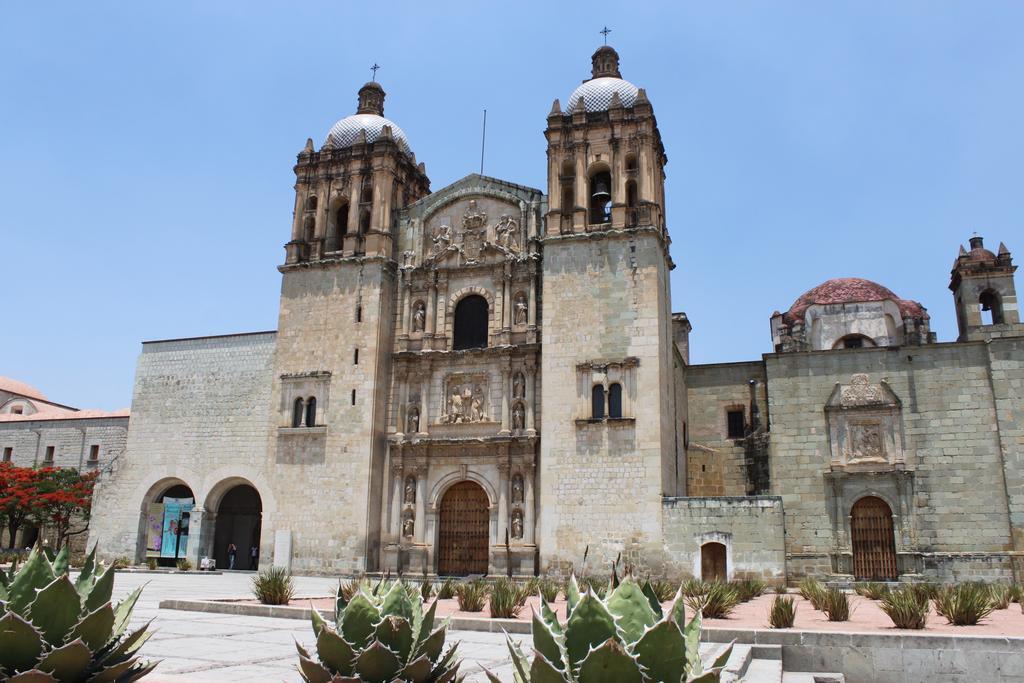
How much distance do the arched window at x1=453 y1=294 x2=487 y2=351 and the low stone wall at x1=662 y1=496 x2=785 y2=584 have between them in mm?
8131

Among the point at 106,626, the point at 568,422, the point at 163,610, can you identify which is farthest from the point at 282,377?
the point at 106,626

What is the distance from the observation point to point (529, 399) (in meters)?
25.4

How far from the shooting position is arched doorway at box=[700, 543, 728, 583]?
2245cm

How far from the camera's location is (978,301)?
98.0ft

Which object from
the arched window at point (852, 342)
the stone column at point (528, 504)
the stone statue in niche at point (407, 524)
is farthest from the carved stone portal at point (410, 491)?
the arched window at point (852, 342)

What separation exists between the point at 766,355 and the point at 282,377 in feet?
50.6

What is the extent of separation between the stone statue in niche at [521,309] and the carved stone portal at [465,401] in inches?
83.3

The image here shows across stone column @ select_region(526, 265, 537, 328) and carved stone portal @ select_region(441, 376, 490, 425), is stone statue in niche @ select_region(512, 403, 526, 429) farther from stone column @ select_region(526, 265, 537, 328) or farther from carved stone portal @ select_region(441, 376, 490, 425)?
stone column @ select_region(526, 265, 537, 328)

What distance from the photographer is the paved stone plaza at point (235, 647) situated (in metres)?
7.31

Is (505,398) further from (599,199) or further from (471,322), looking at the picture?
(599,199)

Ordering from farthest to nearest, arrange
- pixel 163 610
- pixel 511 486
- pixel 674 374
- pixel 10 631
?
pixel 674 374 < pixel 511 486 < pixel 163 610 < pixel 10 631

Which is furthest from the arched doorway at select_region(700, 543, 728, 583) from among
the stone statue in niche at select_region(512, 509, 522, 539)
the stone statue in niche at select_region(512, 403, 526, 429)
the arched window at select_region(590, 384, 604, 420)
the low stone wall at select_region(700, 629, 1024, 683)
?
the low stone wall at select_region(700, 629, 1024, 683)

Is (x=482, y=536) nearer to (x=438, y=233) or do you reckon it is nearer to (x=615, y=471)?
(x=615, y=471)

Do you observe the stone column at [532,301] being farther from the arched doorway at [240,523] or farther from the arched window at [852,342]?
the arched window at [852,342]
